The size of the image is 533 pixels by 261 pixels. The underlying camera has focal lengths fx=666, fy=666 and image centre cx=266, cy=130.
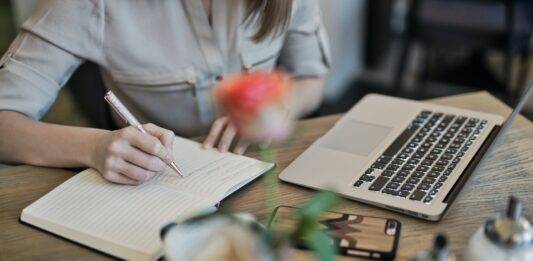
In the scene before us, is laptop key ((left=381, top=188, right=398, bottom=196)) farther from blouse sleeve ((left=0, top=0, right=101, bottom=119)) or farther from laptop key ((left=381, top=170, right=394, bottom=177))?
blouse sleeve ((left=0, top=0, right=101, bottom=119))

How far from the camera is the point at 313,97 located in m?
1.38

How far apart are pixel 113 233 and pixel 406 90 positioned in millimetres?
2275

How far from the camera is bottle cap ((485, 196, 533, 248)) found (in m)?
0.66

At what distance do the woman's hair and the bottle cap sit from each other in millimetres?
604

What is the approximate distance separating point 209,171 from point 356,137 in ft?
0.83

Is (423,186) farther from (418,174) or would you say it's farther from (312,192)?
(312,192)

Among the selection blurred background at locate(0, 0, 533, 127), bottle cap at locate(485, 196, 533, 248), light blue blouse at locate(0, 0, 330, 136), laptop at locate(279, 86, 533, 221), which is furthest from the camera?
blurred background at locate(0, 0, 533, 127)

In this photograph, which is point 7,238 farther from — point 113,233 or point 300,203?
point 300,203

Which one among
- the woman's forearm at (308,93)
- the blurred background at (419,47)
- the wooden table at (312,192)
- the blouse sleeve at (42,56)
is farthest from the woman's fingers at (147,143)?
the blurred background at (419,47)

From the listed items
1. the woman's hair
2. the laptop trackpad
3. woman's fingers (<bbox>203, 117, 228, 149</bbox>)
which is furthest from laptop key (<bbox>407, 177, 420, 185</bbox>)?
the woman's hair

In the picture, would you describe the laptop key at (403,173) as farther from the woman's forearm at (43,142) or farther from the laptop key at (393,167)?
the woman's forearm at (43,142)

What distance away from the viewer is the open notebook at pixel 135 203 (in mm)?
807

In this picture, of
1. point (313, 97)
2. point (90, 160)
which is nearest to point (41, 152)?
point (90, 160)

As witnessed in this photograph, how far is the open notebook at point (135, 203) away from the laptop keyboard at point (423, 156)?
6.9 inches
